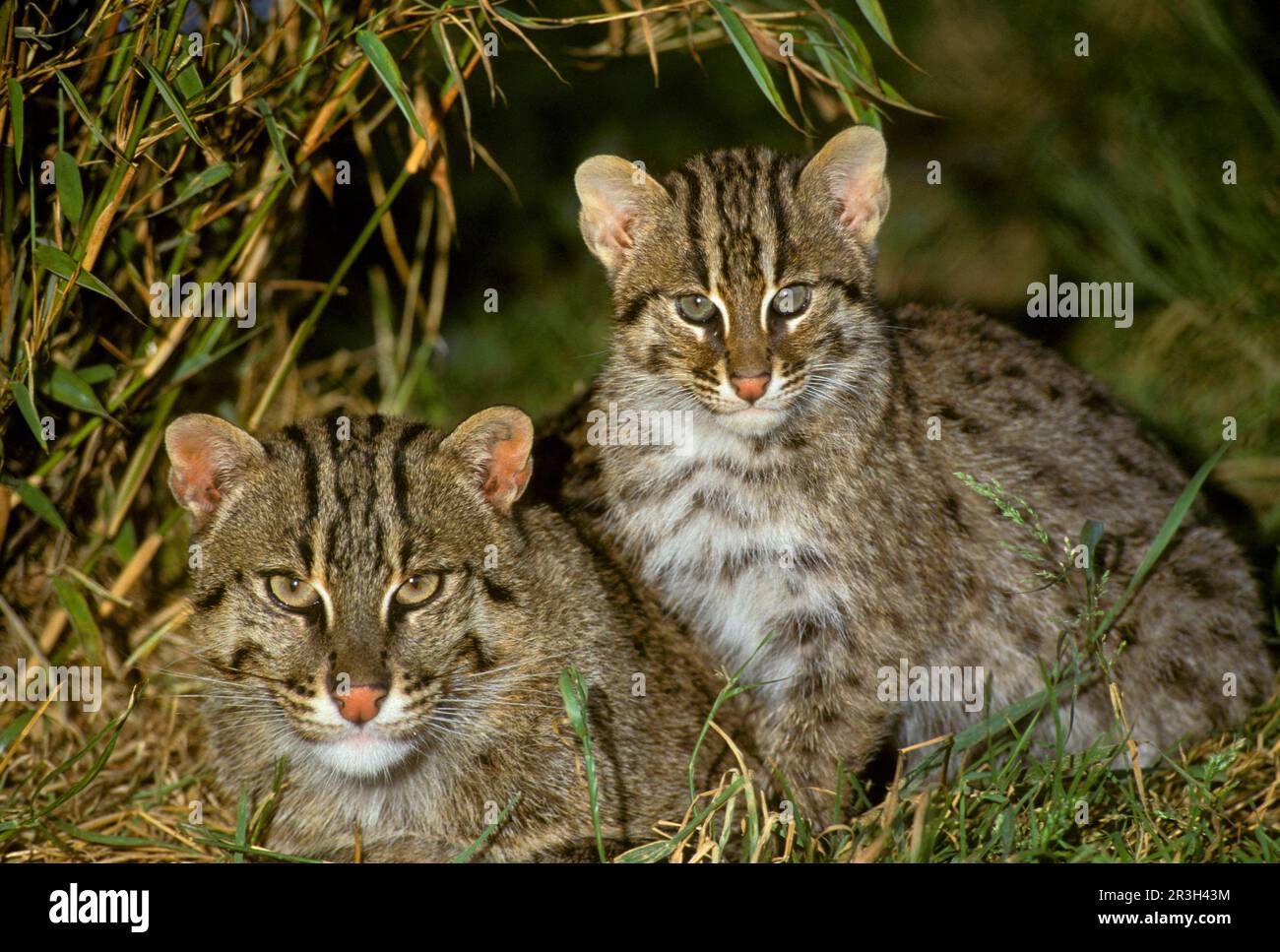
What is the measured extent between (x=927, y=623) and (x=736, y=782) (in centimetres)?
131

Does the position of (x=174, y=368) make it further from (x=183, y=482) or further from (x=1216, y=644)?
(x=1216, y=644)

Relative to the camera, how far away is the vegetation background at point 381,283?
6039 millimetres

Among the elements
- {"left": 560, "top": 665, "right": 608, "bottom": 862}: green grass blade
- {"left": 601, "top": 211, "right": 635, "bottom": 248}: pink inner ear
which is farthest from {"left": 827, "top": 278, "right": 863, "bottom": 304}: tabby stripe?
{"left": 560, "top": 665, "right": 608, "bottom": 862}: green grass blade

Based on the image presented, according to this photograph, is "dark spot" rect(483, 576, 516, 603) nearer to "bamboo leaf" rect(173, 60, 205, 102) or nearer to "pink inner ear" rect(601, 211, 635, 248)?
"pink inner ear" rect(601, 211, 635, 248)

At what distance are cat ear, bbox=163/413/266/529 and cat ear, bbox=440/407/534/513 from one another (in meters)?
0.81

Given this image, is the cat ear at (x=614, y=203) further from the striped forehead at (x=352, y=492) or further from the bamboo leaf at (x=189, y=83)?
the bamboo leaf at (x=189, y=83)

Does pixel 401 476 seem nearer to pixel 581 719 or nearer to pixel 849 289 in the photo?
pixel 581 719

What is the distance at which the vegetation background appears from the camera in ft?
19.8

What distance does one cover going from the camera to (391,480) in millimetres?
5719

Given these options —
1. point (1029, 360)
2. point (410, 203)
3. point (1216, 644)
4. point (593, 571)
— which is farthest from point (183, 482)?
point (410, 203)

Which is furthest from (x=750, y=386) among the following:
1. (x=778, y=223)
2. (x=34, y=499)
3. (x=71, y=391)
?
(x=34, y=499)

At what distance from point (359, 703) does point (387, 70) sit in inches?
101

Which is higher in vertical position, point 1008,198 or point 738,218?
point 1008,198

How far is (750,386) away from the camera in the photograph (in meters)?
5.91
